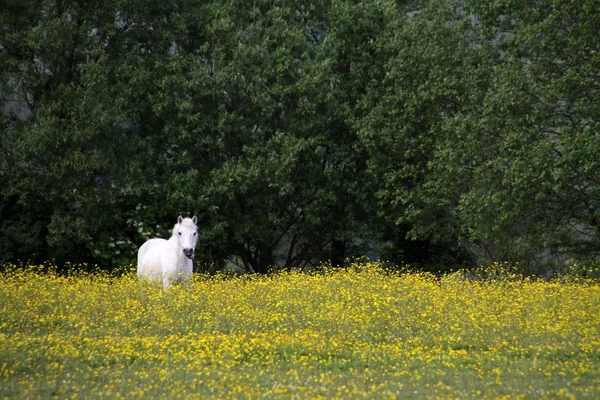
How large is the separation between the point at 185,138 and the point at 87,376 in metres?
16.2

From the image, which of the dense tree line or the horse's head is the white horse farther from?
the dense tree line

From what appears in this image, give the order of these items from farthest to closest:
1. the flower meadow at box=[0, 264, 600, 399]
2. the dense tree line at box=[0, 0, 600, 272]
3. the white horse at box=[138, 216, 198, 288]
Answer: the dense tree line at box=[0, 0, 600, 272] → the white horse at box=[138, 216, 198, 288] → the flower meadow at box=[0, 264, 600, 399]

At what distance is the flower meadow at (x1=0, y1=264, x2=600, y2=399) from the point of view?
942cm

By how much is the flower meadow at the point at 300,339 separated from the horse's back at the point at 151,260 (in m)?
1.71

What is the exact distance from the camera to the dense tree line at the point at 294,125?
72.5ft

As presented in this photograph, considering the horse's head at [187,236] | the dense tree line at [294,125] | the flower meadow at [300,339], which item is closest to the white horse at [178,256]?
the horse's head at [187,236]

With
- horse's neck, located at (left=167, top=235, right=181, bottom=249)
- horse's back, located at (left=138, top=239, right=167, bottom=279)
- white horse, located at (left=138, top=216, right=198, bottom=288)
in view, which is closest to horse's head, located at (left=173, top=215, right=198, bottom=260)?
white horse, located at (left=138, top=216, right=198, bottom=288)

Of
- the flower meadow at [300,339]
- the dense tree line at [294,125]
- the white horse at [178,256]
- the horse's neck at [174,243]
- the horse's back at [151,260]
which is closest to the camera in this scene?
the flower meadow at [300,339]

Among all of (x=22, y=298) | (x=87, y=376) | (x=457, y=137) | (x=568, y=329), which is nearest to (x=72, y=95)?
(x=22, y=298)

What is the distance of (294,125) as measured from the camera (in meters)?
25.7

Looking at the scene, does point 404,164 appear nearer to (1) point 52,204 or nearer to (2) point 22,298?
(1) point 52,204

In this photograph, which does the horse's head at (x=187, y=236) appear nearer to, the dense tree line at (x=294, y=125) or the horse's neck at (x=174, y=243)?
the horse's neck at (x=174, y=243)

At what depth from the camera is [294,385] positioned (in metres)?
9.41

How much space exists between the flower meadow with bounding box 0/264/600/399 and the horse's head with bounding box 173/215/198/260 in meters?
0.89
